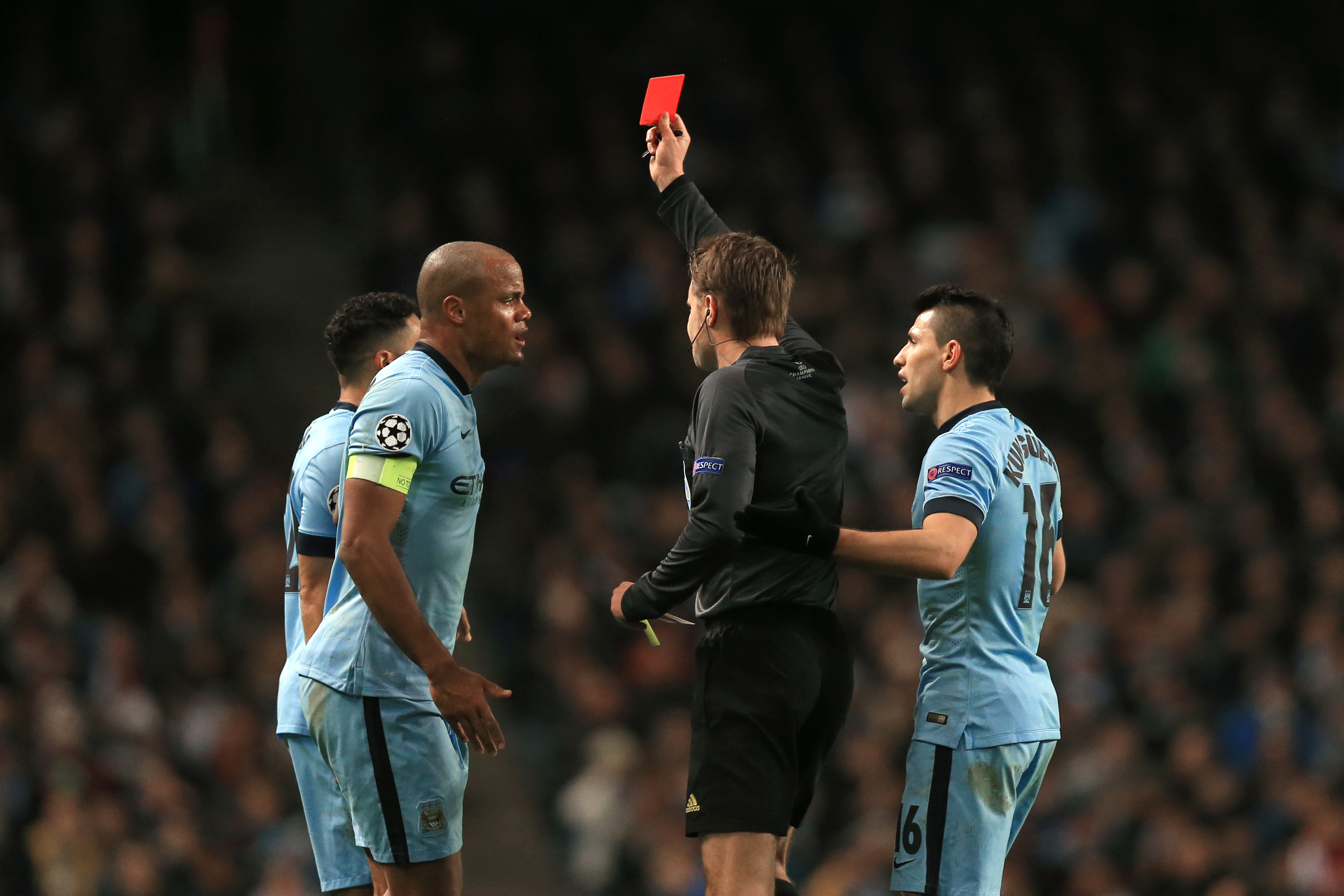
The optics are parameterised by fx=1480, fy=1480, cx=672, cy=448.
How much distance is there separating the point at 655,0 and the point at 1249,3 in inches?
247

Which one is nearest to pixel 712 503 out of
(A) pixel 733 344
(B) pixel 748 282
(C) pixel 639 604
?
(C) pixel 639 604

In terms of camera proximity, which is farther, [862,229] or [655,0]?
[655,0]

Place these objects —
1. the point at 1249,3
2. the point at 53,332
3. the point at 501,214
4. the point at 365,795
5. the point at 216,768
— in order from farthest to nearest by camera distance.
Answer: the point at 1249,3 < the point at 501,214 < the point at 53,332 < the point at 216,768 < the point at 365,795

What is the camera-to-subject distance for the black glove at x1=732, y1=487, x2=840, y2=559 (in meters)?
4.01

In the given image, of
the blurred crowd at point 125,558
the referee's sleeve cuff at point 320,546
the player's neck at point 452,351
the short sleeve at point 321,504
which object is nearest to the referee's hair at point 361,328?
the short sleeve at point 321,504

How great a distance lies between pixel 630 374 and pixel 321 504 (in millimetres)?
7170

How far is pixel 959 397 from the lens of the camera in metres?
4.74

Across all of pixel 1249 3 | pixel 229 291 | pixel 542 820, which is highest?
pixel 1249 3

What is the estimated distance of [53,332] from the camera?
12.1 meters

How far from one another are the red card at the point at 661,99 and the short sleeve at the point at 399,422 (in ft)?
4.90

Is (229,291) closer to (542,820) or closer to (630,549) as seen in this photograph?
(630,549)

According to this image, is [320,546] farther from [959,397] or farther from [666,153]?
[959,397]

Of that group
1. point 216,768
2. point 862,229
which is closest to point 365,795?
point 216,768

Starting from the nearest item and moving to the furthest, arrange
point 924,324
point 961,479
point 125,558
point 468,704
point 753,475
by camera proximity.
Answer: point 468,704, point 753,475, point 961,479, point 924,324, point 125,558
